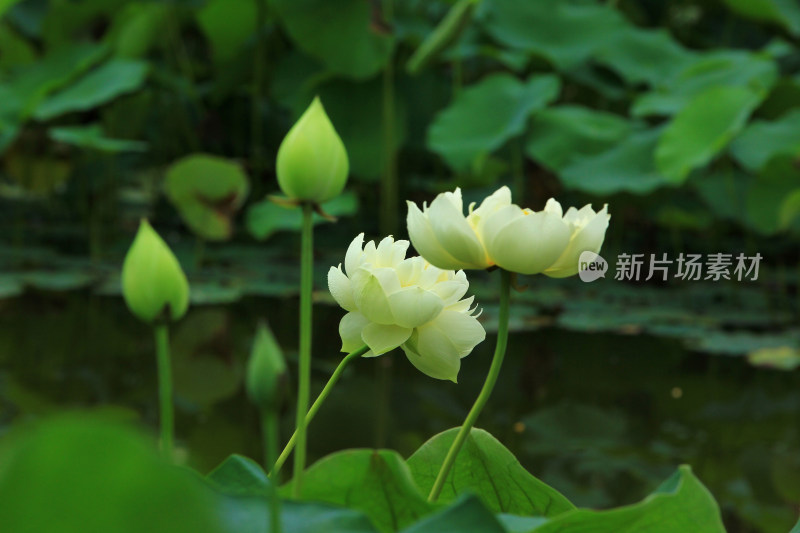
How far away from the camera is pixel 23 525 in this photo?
0.48 feet

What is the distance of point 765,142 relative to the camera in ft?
6.21

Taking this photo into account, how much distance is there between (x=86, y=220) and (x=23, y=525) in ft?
9.58

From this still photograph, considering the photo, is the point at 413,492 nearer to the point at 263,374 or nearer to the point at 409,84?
the point at 263,374

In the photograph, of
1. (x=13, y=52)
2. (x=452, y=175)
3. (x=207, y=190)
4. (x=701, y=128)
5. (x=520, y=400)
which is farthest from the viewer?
(x=452, y=175)

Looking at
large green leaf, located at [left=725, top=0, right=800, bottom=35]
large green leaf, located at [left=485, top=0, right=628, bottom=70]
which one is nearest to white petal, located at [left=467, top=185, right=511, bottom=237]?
large green leaf, located at [left=485, top=0, right=628, bottom=70]

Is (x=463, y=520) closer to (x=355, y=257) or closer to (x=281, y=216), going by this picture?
(x=355, y=257)

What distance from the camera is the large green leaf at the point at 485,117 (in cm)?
197

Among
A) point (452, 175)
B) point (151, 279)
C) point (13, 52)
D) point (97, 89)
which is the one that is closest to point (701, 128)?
point (452, 175)

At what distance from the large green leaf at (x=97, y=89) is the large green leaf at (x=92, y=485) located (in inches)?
78.8

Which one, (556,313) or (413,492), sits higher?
(413,492)

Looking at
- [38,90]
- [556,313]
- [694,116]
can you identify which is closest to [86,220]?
[38,90]

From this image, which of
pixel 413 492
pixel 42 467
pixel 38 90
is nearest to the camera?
pixel 42 467

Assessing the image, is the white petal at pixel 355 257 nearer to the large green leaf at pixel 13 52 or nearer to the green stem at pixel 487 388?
the green stem at pixel 487 388

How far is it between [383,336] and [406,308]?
2cm
